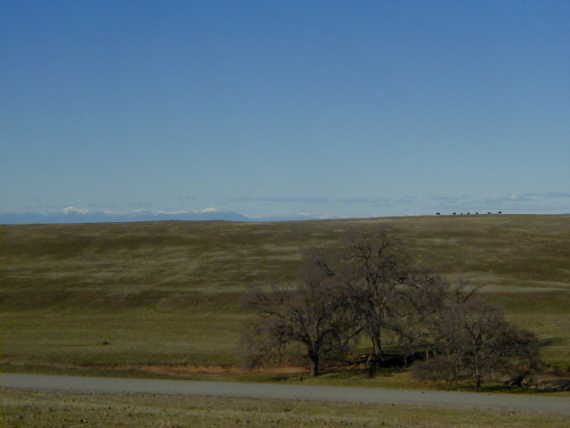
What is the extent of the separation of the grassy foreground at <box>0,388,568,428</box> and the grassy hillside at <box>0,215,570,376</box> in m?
16.3

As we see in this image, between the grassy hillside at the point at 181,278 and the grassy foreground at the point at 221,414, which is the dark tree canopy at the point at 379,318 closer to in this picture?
the grassy hillside at the point at 181,278

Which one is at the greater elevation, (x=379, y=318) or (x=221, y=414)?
(x=379, y=318)

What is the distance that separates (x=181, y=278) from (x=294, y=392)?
47.6 meters

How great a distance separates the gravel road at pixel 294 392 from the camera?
30.9 m

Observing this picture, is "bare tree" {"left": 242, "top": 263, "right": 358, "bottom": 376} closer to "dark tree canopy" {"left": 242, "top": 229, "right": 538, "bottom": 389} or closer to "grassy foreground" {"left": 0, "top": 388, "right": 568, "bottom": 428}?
"dark tree canopy" {"left": 242, "top": 229, "right": 538, "bottom": 389}

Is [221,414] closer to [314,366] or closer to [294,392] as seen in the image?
[294,392]

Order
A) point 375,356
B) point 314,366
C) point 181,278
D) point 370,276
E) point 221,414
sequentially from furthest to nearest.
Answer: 1. point 181,278
2. point 370,276
3. point 375,356
4. point 314,366
5. point 221,414

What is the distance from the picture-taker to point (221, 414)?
23.8 meters

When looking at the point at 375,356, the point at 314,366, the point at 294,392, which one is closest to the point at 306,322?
the point at 314,366

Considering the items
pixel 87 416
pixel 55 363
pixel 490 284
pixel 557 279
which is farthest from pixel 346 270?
pixel 557 279

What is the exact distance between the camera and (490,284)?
7431 cm

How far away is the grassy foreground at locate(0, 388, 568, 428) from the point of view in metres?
20.5

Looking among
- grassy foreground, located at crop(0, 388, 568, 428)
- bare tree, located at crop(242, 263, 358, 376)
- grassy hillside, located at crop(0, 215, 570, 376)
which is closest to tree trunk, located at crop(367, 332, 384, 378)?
bare tree, located at crop(242, 263, 358, 376)

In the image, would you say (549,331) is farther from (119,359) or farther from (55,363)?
(55,363)
